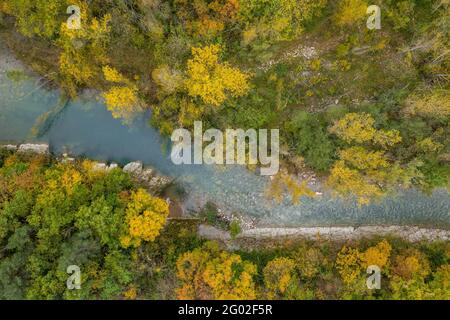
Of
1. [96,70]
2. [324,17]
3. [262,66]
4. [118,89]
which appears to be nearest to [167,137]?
[118,89]

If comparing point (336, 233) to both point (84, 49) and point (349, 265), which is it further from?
point (84, 49)

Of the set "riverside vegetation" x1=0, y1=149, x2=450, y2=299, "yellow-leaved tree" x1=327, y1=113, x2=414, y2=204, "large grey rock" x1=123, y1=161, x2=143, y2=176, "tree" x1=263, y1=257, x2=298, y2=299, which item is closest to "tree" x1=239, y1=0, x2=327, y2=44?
"yellow-leaved tree" x1=327, y1=113, x2=414, y2=204

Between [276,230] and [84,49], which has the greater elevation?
[84,49]

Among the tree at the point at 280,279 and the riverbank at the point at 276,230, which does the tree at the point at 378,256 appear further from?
the tree at the point at 280,279

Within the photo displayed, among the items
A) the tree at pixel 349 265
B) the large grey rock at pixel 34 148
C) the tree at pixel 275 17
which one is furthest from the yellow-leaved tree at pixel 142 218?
the tree at pixel 275 17

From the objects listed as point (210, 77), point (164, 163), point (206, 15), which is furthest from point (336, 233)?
point (206, 15)

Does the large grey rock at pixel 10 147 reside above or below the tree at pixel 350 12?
below
